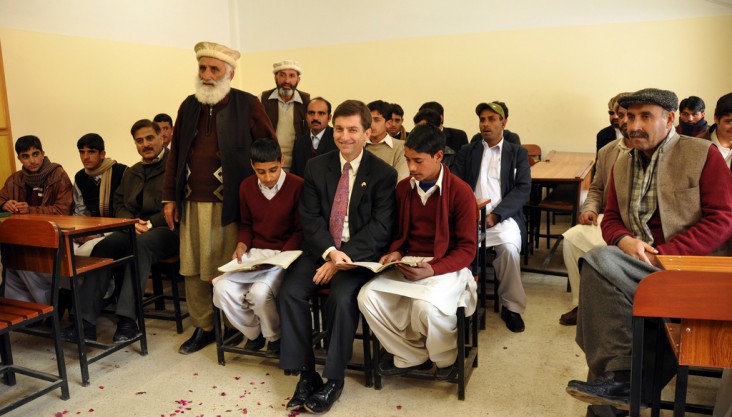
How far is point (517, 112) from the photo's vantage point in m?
6.48

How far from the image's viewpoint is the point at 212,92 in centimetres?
303

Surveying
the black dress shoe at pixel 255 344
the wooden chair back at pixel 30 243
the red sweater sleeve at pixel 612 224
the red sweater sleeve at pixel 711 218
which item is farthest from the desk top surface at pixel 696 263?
the wooden chair back at pixel 30 243

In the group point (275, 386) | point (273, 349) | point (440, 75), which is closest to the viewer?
point (275, 386)

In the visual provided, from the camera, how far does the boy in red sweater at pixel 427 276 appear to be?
7.91 feet

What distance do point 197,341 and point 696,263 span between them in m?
2.56

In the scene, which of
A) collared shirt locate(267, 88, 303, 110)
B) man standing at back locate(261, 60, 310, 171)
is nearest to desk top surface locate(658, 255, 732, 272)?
man standing at back locate(261, 60, 310, 171)

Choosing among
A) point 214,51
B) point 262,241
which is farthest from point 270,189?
point 214,51

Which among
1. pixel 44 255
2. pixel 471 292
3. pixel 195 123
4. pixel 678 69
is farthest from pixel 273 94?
pixel 678 69

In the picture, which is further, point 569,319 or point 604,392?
point 569,319

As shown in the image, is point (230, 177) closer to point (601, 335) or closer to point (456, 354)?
point (456, 354)

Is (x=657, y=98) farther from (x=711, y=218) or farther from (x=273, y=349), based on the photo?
(x=273, y=349)

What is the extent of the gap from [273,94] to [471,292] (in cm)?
254

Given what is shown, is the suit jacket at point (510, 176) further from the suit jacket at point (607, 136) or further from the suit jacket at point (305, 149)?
the suit jacket at point (607, 136)

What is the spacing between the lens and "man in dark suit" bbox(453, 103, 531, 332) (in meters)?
3.31
